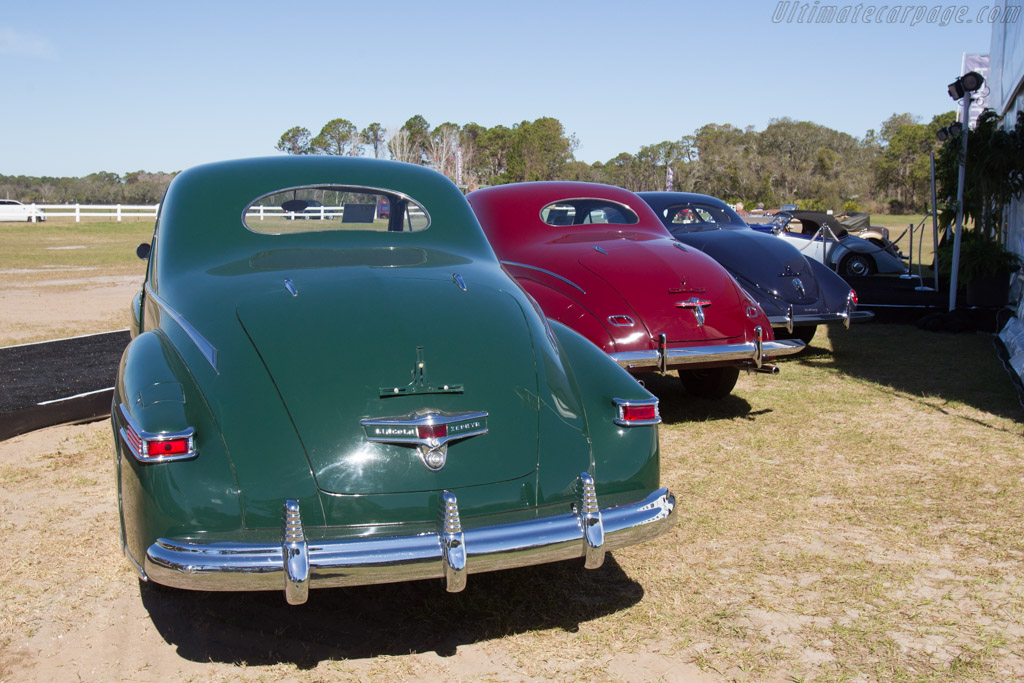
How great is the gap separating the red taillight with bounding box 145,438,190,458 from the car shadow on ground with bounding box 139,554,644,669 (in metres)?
0.76

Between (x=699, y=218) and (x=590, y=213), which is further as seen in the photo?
(x=699, y=218)

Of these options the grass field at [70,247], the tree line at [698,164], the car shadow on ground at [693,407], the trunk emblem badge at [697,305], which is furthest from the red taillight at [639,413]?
the tree line at [698,164]

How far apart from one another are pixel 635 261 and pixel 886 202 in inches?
2890

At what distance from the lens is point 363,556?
2.41 meters

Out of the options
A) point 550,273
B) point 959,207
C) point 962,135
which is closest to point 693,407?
point 550,273

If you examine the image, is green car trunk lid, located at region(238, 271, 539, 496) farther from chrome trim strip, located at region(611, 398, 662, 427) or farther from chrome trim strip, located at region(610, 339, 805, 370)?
chrome trim strip, located at region(610, 339, 805, 370)

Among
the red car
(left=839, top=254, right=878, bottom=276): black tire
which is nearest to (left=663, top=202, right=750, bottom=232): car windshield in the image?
the red car

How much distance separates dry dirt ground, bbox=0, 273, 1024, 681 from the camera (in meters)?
2.81

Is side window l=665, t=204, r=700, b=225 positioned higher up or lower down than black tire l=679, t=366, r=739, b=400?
higher up

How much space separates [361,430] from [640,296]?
320 centimetres

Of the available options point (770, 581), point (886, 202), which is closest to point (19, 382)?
point (770, 581)

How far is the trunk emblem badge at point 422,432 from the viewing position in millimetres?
2676

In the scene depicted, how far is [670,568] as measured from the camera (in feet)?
11.8

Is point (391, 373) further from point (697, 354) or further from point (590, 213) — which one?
point (590, 213)
